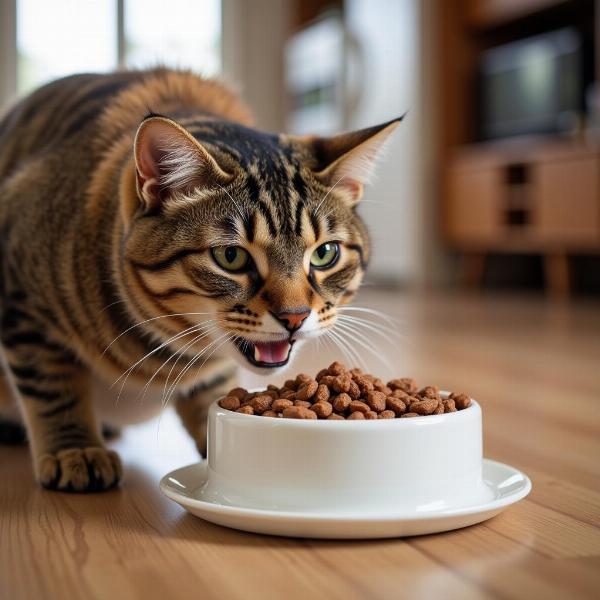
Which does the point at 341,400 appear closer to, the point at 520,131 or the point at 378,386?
the point at 378,386

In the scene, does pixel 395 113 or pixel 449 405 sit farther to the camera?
pixel 395 113

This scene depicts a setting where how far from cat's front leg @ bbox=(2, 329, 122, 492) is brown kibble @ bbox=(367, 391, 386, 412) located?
0.41m

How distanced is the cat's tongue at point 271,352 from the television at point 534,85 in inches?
157

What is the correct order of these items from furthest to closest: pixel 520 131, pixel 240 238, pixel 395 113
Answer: pixel 395 113
pixel 520 131
pixel 240 238

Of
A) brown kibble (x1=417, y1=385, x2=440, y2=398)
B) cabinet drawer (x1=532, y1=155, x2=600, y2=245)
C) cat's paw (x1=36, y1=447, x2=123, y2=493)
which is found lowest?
cat's paw (x1=36, y1=447, x2=123, y2=493)

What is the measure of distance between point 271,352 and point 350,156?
30 cm

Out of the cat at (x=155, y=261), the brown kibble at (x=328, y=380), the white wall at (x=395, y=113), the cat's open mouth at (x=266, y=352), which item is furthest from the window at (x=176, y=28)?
the brown kibble at (x=328, y=380)

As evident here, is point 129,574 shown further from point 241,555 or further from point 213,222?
point 213,222

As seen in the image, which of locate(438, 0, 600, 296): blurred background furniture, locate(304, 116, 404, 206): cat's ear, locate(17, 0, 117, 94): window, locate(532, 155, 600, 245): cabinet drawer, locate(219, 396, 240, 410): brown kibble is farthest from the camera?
locate(17, 0, 117, 94): window

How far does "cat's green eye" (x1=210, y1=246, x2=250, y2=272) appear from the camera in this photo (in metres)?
1.10

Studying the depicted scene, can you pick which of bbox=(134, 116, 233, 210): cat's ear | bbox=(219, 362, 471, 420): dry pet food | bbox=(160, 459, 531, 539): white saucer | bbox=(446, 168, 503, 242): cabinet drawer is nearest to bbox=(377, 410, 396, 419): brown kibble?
bbox=(219, 362, 471, 420): dry pet food

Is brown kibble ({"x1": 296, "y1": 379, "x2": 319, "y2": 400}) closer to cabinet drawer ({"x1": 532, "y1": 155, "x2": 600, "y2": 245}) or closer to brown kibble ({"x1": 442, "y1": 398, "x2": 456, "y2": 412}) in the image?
brown kibble ({"x1": 442, "y1": 398, "x2": 456, "y2": 412})

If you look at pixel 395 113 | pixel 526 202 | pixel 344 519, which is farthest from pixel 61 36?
pixel 344 519

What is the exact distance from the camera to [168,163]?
1.14 m
